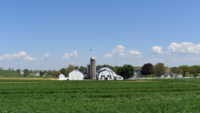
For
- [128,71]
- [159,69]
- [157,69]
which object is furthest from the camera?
[157,69]

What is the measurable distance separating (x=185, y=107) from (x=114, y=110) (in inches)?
285

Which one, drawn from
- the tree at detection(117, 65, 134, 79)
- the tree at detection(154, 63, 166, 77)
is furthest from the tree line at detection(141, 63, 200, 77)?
the tree at detection(117, 65, 134, 79)

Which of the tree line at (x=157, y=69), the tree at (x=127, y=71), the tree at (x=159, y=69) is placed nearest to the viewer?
the tree at (x=127, y=71)

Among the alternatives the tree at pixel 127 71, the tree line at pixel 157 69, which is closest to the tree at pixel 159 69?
the tree line at pixel 157 69

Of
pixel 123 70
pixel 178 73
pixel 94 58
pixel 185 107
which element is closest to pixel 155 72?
pixel 178 73

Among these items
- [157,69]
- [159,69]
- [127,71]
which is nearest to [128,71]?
[127,71]

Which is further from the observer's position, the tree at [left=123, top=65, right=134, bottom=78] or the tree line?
the tree line

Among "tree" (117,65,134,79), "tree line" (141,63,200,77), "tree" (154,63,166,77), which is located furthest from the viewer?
"tree line" (141,63,200,77)

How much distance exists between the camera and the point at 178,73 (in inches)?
6250

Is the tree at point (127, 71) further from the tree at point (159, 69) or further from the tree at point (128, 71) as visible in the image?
the tree at point (159, 69)

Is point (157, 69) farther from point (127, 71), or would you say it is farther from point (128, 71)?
point (127, 71)

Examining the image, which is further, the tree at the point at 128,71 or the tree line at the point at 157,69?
the tree line at the point at 157,69

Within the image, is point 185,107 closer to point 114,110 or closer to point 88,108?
point 114,110

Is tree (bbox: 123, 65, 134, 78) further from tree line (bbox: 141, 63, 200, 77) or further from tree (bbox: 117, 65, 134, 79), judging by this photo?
tree line (bbox: 141, 63, 200, 77)
